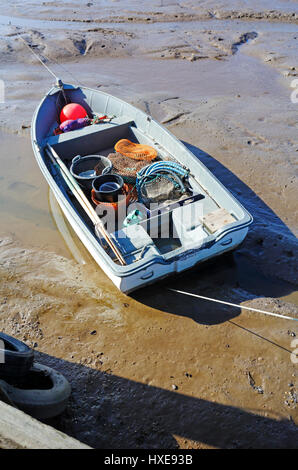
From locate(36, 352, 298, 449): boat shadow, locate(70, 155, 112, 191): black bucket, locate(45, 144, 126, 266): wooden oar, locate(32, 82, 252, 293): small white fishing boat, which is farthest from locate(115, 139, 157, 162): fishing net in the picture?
A: locate(36, 352, 298, 449): boat shadow

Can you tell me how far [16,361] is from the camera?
331cm

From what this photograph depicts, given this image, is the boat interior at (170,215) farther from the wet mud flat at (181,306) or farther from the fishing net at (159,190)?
the wet mud flat at (181,306)

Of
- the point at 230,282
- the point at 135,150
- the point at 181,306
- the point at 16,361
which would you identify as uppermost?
the point at 135,150

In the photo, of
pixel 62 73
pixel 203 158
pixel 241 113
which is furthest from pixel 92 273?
pixel 62 73

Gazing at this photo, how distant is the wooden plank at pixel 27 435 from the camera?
2.12 meters

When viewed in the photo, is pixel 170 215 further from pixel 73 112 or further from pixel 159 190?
pixel 73 112

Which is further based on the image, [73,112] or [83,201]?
[73,112]

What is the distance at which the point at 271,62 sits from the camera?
12617 millimetres

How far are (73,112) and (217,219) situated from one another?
15.4 ft

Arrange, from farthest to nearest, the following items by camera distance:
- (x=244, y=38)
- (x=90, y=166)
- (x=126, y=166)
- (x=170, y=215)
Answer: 1. (x=244, y=38)
2. (x=90, y=166)
3. (x=126, y=166)
4. (x=170, y=215)

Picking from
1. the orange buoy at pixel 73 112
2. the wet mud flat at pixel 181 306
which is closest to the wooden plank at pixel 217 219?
the wet mud flat at pixel 181 306

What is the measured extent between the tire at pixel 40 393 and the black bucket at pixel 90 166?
3.63m

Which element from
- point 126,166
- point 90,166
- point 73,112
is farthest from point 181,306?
point 73,112

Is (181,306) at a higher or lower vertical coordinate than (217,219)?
lower
